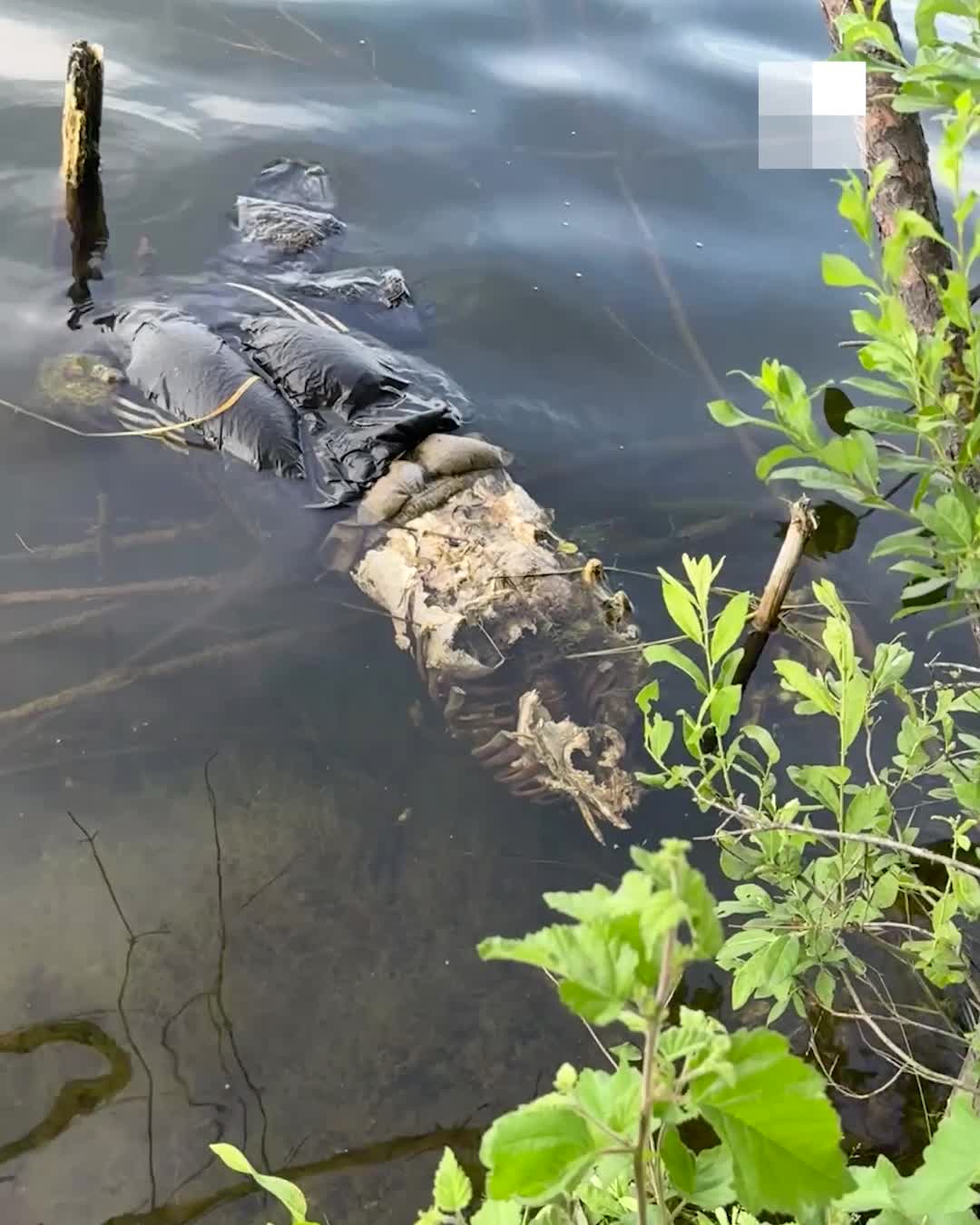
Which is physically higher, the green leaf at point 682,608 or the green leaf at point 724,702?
the green leaf at point 682,608

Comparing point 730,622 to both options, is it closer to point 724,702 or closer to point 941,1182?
point 724,702

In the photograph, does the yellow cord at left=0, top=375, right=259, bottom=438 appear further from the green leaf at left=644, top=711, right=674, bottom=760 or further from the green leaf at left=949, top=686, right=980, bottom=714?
the green leaf at left=949, top=686, right=980, bottom=714

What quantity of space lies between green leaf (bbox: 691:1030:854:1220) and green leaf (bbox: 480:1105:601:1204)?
9 cm

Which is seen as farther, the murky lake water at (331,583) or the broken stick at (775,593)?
the broken stick at (775,593)

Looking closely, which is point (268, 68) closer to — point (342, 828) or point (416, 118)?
point (416, 118)

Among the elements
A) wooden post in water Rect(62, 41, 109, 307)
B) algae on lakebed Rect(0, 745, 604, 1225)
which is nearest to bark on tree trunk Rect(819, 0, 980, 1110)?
algae on lakebed Rect(0, 745, 604, 1225)

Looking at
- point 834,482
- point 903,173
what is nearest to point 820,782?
point 834,482

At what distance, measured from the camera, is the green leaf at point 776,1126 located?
67 centimetres

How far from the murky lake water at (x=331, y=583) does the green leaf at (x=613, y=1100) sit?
5.64 ft

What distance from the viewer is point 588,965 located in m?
0.63

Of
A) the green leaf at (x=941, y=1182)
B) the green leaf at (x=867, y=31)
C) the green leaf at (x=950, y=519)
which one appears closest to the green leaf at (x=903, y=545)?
the green leaf at (x=950, y=519)

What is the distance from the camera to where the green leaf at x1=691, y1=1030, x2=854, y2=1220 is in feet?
2.20

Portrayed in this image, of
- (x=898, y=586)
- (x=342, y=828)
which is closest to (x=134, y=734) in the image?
(x=342, y=828)
